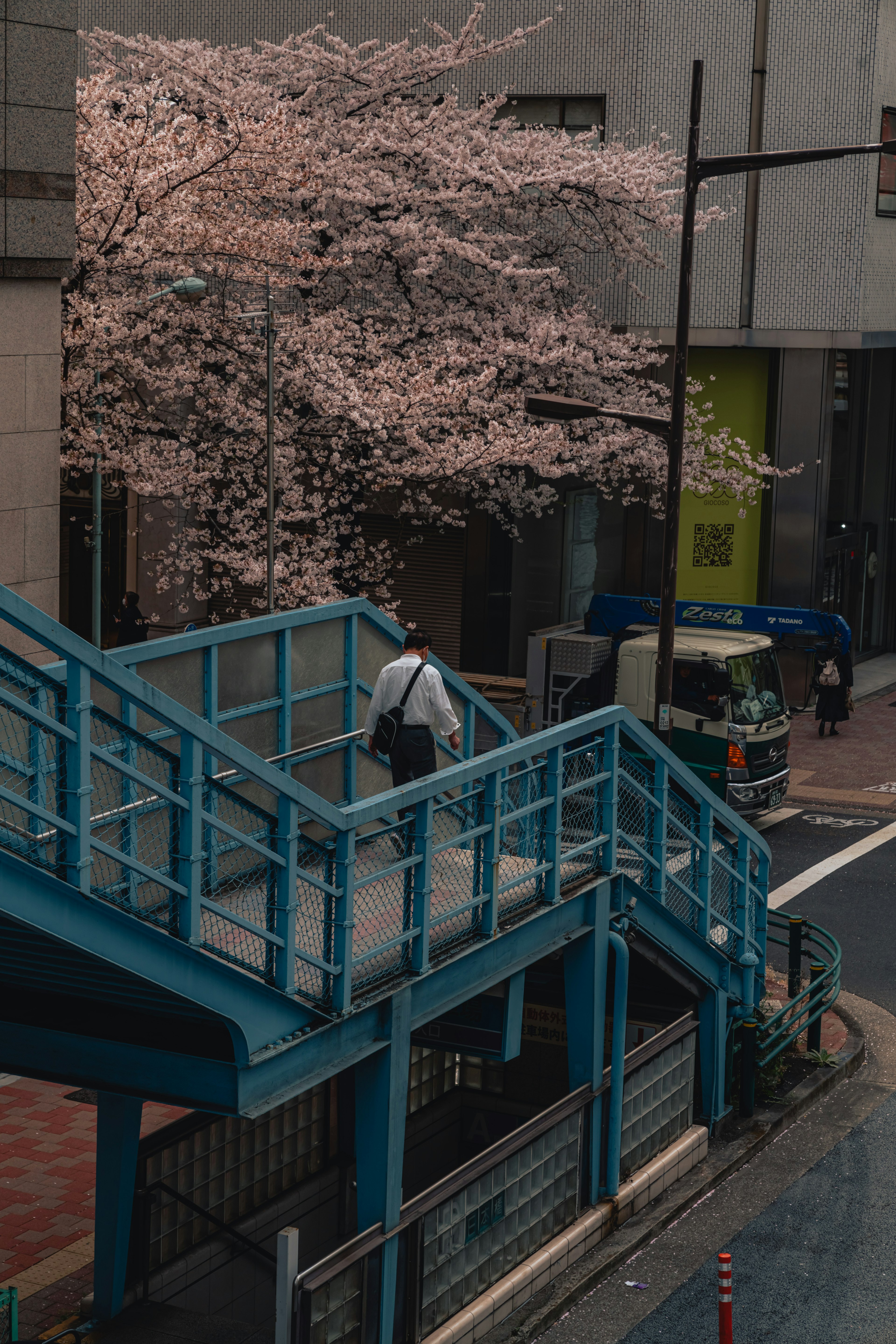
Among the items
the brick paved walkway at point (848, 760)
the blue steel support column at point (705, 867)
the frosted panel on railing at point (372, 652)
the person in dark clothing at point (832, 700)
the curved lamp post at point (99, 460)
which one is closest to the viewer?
the frosted panel on railing at point (372, 652)

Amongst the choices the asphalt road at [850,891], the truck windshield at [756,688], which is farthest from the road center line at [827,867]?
the truck windshield at [756,688]

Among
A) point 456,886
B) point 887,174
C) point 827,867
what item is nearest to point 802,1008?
point 456,886

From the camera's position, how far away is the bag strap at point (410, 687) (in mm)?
9477

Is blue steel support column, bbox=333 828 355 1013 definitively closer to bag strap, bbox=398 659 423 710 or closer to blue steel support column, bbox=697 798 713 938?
bag strap, bbox=398 659 423 710

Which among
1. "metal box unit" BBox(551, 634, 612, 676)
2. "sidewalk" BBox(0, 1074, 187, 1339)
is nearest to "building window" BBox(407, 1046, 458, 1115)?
"sidewalk" BBox(0, 1074, 187, 1339)

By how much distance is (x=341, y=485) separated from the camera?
23641 mm

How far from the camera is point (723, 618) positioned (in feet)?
67.7

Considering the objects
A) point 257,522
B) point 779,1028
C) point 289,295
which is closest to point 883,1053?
point 779,1028

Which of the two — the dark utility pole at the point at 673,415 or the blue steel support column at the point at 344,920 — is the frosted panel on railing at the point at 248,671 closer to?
the blue steel support column at the point at 344,920

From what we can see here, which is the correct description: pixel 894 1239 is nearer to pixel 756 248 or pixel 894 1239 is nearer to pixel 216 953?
pixel 216 953

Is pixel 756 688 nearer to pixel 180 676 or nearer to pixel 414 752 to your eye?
pixel 414 752

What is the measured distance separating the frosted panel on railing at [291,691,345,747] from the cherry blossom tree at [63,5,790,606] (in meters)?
11.0

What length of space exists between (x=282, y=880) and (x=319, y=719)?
2840 millimetres

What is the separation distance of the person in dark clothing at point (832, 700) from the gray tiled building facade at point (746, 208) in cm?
301
